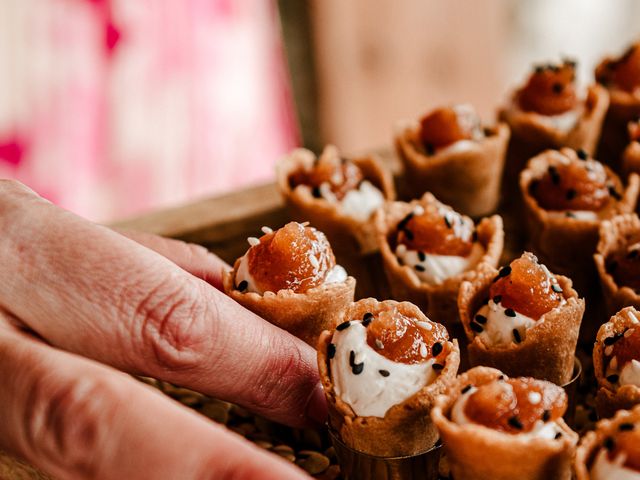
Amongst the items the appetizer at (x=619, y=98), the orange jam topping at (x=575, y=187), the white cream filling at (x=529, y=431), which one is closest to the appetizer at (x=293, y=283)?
the white cream filling at (x=529, y=431)

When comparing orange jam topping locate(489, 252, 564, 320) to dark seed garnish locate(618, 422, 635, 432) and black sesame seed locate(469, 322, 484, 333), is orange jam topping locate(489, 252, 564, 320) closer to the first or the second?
black sesame seed locate(469, 322, 484, 333)

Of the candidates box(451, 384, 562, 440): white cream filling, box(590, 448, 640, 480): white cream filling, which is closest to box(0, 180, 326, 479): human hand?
→ box(451, 384, 562, 440): white cream filling

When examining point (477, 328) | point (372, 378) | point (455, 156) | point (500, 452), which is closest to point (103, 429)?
point (372, 378)

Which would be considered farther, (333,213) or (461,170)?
(461,170)

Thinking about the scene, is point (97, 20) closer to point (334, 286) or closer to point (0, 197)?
point (0, 197)

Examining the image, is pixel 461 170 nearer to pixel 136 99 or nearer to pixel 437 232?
pixel 437 232

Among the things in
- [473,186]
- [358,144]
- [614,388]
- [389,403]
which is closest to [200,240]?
[473,186]
